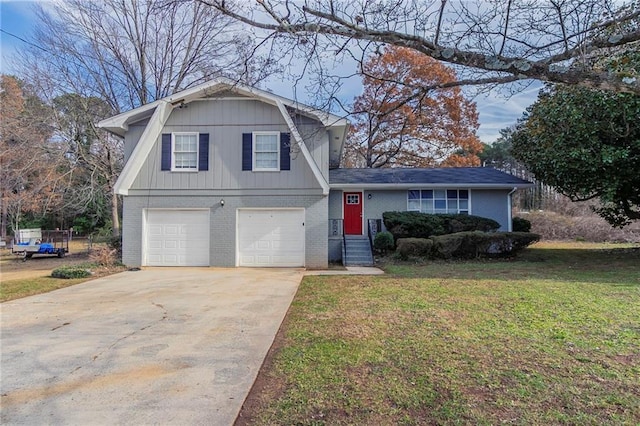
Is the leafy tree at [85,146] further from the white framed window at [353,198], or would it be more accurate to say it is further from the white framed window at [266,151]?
the white framed window at [353,198]

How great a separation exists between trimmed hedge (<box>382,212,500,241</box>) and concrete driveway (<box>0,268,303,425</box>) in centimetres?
735

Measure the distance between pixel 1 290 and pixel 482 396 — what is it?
1025 cm

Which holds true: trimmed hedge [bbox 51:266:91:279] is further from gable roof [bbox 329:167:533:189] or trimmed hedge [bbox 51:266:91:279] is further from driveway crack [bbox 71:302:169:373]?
gable roof [bbox 329:167:533:189]

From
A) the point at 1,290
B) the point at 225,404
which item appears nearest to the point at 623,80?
the point at 225,404

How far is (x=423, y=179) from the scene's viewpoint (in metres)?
15.9

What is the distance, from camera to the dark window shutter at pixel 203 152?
12.5 metres

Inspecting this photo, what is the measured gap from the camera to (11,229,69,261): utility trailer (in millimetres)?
17406

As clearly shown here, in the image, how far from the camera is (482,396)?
304 centimetres

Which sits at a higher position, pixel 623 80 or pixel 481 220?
pixel 623 80

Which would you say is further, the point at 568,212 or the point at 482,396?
the point at 568,212

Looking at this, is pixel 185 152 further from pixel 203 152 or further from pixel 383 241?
pixel 383 241

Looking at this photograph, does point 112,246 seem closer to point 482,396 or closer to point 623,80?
point 482,396

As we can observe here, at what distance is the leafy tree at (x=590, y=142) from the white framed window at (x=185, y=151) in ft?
36.6

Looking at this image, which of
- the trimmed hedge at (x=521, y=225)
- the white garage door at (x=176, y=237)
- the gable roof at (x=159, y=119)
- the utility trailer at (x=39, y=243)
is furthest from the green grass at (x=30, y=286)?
the trimmed hedge at (x=521, y=225)
